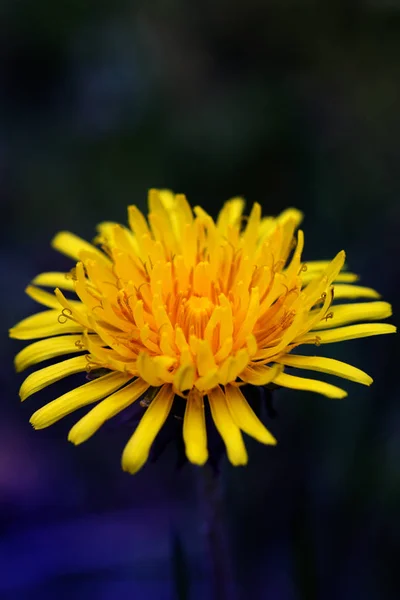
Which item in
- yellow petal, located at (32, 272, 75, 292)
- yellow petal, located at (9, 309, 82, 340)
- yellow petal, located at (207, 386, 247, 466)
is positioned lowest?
yellow petal, located at (207, 386, 247, 466)

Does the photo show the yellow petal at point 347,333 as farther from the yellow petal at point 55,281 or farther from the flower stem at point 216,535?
the yellow petal at point 55,281

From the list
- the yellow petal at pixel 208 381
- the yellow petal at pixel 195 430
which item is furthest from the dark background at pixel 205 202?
the yellow petal at pixel 208 381

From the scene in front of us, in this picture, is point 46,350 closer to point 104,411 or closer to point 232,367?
point 104,411

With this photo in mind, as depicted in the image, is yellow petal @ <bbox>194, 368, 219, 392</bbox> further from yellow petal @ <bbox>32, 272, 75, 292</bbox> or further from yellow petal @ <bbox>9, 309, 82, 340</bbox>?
yellow petal @ <bbox>32, 272, 75, 292</bbox>

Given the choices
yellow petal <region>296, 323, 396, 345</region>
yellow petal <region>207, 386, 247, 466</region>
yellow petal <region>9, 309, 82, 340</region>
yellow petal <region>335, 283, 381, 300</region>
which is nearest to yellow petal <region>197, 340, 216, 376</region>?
yellow petal <region>207, 386, 247, 466</region>

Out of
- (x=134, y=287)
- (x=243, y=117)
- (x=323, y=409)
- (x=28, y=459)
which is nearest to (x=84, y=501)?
(x=28, y=459)

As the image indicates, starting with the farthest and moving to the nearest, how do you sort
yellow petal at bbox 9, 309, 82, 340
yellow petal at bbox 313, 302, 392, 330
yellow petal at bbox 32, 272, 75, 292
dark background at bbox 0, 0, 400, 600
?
dark background at bbox 0, 0, 400, 600, yellow petal at bbox 32, 272, 75, 292, yellow petal at bbox 9, 309, 82, 340, yellow petal at bbox 313, 302, 392, 330
